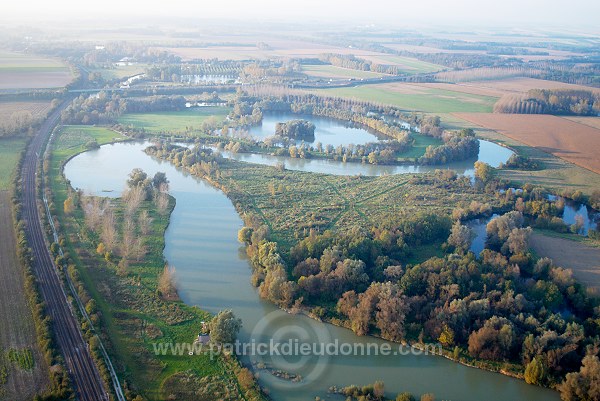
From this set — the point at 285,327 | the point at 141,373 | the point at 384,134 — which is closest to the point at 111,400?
the point at 141,373

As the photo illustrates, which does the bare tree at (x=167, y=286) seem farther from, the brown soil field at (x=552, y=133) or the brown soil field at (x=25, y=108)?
the brown soil field at (x=25, y=108)

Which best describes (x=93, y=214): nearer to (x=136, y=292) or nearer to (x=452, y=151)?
(x=136, y=292)

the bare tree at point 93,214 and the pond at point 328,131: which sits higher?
the pond at point 328,131

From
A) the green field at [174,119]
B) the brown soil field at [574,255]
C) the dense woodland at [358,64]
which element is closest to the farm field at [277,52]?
the dense woodland at [358,64]

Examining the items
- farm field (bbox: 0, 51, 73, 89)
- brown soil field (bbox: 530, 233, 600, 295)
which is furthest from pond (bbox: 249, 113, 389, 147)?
farm field (bbox: 0, 51, 73, 89)

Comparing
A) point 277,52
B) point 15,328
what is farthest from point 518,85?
point 15,328

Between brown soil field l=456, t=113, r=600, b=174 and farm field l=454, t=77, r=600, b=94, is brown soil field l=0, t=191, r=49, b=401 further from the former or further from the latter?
farm field l=454, t=77, r=600, b=94

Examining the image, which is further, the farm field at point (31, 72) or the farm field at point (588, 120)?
the farm field at point (31, 72)
